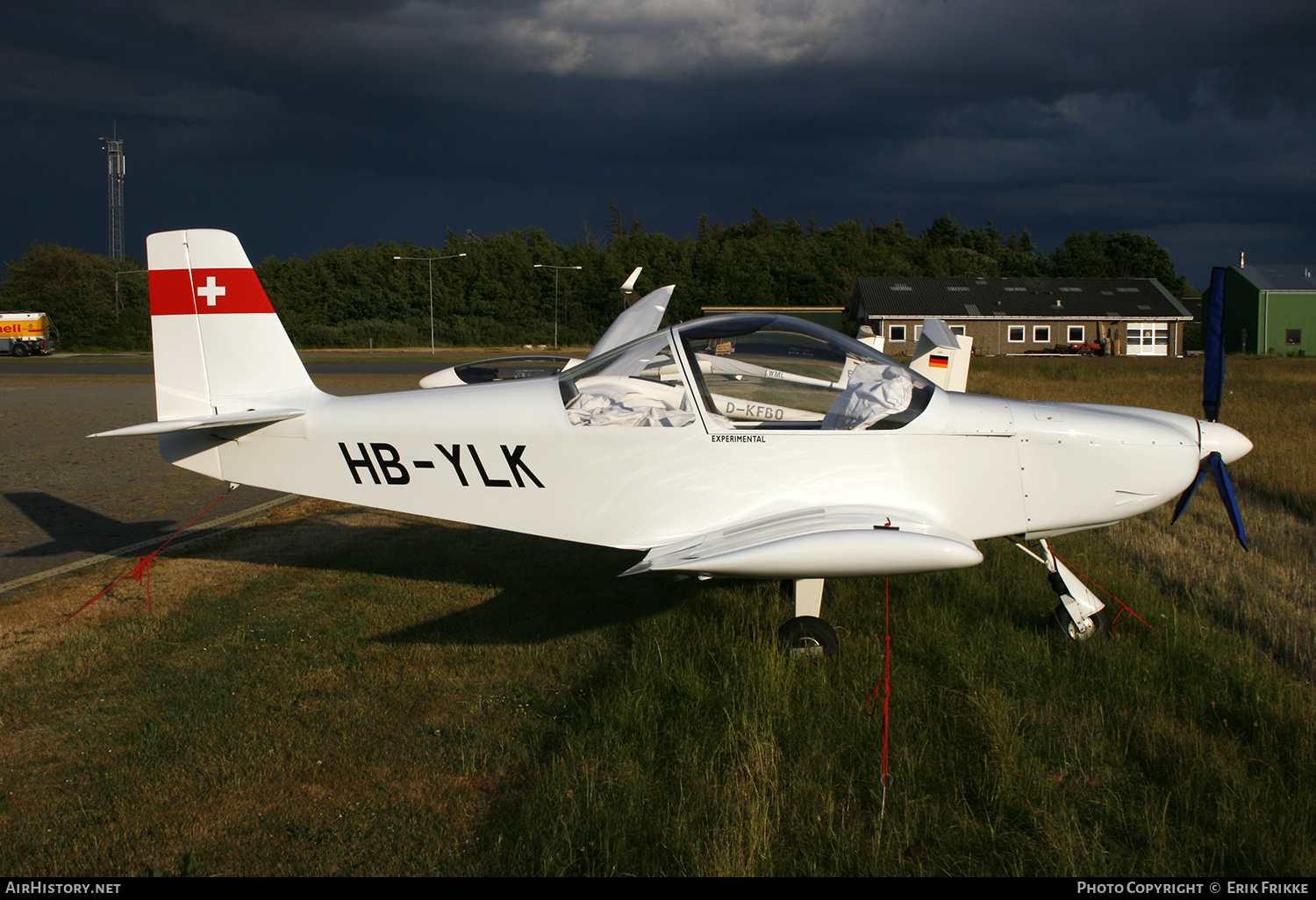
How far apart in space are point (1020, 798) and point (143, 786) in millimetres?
3312

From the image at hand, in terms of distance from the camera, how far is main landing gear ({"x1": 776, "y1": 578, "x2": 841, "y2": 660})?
4.35 meters

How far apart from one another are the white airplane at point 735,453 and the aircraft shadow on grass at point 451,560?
79cm

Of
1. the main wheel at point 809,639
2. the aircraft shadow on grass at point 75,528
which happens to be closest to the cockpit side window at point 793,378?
the main wheel at point 809,639

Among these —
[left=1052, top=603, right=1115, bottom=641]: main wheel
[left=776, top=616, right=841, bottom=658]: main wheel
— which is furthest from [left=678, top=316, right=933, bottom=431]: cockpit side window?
[left=1052, top=603, right=1115, bottom=641]: main wheel

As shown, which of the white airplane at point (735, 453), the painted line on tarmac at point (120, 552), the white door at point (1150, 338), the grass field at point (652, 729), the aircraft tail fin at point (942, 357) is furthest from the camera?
the white door at point (1150, 338)

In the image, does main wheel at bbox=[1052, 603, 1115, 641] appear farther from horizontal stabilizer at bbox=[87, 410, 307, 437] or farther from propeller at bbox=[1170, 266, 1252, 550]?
horizontal stabilizer at bbox=[87, 410, 307, 437]

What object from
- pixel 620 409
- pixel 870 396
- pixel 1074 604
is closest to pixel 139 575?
pixel 620 409

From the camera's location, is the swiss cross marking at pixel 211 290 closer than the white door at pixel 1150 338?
Yes

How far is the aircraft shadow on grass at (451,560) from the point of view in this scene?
5203mm

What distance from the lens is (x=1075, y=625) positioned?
454 centimetres

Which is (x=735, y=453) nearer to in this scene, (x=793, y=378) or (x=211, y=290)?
(x=793, y=378)

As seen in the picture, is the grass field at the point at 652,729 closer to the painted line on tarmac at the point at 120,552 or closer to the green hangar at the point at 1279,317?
the painted line on tarmac at the point at 120,552

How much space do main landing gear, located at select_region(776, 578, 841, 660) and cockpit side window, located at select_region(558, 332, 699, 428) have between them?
3.66 ft

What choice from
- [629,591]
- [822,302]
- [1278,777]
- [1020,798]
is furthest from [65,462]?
[822,302]
